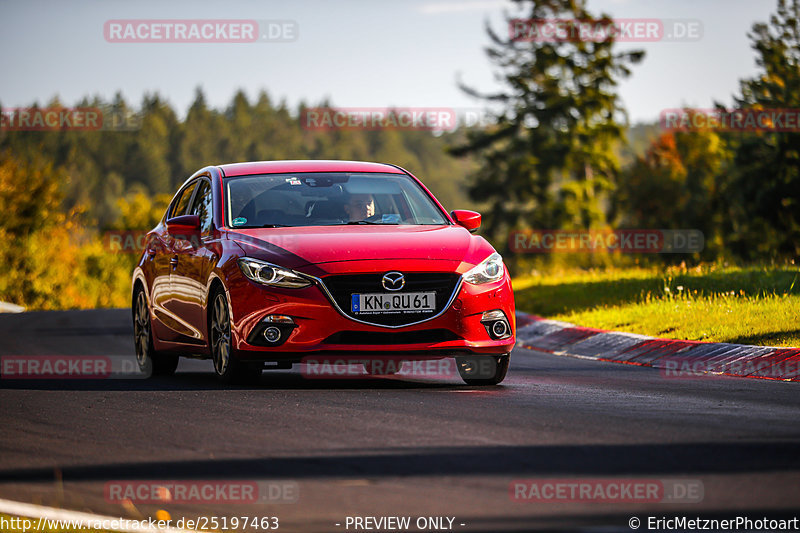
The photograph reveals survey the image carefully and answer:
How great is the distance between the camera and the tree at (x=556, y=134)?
70.2m

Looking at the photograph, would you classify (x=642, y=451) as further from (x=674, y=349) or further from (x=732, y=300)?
(x=732, y=300)

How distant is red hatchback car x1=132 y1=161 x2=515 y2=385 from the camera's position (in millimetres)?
9797

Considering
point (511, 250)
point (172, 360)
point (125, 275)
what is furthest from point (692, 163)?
point (172, 360)

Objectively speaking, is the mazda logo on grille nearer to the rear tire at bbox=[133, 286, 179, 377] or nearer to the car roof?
the car roof

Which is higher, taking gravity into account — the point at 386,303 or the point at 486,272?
the point at 486,272

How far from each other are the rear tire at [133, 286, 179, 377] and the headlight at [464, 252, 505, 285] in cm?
379

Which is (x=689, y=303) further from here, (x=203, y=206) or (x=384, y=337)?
(x=384, y=337)

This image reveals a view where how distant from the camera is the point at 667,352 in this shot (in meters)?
13.3

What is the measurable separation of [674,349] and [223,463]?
7.72 m

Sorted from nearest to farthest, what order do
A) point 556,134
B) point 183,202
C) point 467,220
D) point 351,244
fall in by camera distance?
point 351,244
point 467,220
point 183,202
point 556,134

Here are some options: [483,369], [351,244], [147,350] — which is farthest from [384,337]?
[147,350]

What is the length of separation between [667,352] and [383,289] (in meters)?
4.61

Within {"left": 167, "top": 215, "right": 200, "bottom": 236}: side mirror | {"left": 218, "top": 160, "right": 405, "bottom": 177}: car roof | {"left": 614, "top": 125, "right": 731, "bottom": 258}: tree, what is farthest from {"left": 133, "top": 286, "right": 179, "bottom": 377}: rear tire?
{"left": 614, "top": 125, "right": 731, "bottom": 258}: tree

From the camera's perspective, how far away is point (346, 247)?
32.9 feet
